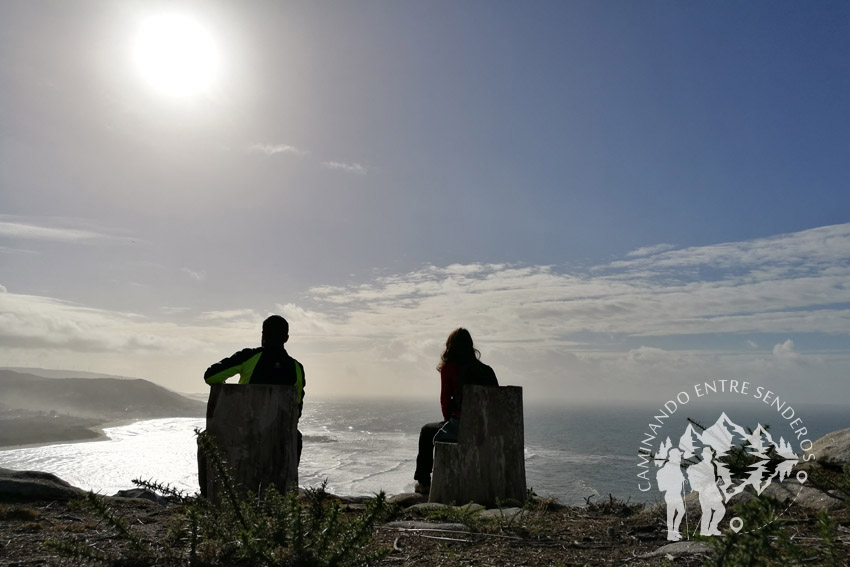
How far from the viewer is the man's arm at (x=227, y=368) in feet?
19.9

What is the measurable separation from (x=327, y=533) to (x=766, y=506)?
1.99m

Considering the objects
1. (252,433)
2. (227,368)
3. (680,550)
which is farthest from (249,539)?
(227,368)

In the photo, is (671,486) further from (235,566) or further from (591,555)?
(235,566)

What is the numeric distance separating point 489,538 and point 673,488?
1.53 meters

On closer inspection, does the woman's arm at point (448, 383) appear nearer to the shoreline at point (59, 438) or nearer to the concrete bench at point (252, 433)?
the concrete bench at point (252, 433)

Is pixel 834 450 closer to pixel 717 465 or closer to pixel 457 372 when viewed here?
pixel 717 465

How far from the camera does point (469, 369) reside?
24.7 feet

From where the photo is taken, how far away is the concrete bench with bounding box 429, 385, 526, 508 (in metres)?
6.54

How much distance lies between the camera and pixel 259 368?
21.5ft

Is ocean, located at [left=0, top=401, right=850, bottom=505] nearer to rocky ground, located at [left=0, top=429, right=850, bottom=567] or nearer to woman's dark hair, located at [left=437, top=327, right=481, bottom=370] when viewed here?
woman's dark hair, located at [left=437, top=327, right=481, bottom=370]

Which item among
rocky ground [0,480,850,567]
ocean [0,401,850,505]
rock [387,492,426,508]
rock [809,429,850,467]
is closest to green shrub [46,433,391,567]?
rocky ground [0,480,850,567]

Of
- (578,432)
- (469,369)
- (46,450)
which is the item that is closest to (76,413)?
(46,450)

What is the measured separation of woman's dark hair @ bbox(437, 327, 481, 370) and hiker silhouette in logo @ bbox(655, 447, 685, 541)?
3380 mm

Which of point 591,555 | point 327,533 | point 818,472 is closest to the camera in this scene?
point 327,533
